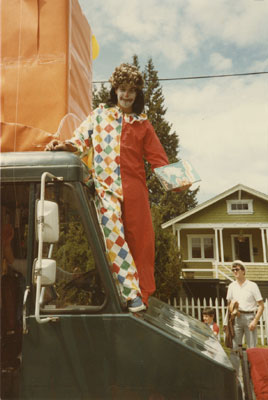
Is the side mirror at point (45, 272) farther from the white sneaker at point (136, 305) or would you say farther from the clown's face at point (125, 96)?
the clown's face at point (125, 96)

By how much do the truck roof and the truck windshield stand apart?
7cm

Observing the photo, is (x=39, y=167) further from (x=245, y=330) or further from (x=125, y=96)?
(x=245, y=330)

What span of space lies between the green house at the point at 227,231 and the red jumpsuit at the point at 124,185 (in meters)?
15.8

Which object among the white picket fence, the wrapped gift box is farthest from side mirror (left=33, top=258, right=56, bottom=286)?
the white picket fence

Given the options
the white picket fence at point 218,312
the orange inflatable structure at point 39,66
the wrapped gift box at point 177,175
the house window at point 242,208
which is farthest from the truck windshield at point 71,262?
the house window at point 242,208

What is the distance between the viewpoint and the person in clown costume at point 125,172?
2.09 m

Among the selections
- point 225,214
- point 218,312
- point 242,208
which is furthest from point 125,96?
point 242,208

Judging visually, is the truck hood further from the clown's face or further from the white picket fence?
the white picket fence

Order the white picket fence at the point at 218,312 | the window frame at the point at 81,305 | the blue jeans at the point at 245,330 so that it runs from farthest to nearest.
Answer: the white picket fence at the point at 218,312, the blue jeans at the point at 245,330, the window frame at the point at 81,305

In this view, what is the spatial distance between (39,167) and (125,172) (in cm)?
59

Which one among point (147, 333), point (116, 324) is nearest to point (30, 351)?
point (116, 324)

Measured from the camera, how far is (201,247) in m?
20.4

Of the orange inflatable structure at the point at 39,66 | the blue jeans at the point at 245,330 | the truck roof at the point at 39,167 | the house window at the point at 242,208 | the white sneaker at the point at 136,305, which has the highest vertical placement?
the house window at the point at 242,208

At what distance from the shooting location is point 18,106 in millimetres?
2945
